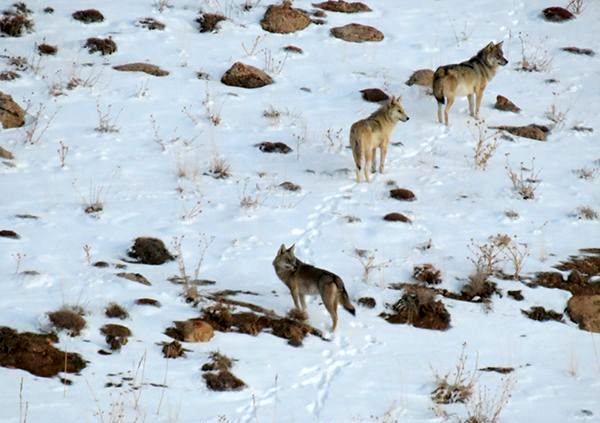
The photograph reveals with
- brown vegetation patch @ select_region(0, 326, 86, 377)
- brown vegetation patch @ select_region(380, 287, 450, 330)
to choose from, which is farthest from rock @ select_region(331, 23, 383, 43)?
brown vegetation patch @ select_region(0, 326, 86, 377)

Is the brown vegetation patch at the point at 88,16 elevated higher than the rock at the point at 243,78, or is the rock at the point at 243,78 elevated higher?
the brown vegetation patch at the point at 88,16

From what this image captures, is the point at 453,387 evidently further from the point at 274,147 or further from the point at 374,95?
the point at 374,95

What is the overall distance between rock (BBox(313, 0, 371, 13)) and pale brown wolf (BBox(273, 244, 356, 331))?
13.1 meters

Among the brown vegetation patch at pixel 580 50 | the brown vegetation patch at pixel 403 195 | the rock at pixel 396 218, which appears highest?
the brown vegetation patch at pixel 580 50

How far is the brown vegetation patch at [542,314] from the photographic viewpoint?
1122 cm

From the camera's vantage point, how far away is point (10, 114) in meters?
16.7

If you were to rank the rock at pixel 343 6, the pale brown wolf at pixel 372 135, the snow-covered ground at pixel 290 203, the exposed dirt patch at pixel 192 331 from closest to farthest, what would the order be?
the snow-covered ground at pixel 290 203, the exposed dirt patch at pixel 192 331, the pale brown wolf at pixel 372 135, the rock at pixel 343 6

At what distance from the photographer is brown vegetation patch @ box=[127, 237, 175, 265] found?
12430 mm

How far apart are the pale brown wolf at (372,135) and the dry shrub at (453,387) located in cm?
639

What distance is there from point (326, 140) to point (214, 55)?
15.7 ft

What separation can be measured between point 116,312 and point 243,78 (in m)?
9.86

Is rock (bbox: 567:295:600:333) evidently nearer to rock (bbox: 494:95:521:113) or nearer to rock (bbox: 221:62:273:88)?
rock (bbox: 494:95:521:113)

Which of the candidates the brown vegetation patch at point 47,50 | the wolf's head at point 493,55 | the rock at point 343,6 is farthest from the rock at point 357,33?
the brown vegetation patch at point 47,50

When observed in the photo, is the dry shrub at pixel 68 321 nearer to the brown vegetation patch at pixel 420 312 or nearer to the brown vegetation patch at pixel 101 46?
the brown vegetation patch at pixel 420 312
